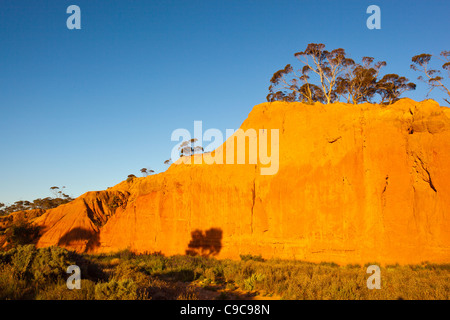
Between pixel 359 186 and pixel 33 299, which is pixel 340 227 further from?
pixel 33 299

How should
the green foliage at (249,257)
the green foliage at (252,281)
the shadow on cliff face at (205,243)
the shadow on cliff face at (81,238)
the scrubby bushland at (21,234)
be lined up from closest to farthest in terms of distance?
the green foliage at (252,281), the green foliage at (249,257), the shadow on cliff face at (205,243), the shadow on cliff face at (81,238), the scrubby bushland at (21,234)

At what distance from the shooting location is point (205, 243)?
21.5m

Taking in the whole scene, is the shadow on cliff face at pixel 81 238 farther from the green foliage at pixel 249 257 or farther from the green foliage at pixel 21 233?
the green foliage at pixel 249 257

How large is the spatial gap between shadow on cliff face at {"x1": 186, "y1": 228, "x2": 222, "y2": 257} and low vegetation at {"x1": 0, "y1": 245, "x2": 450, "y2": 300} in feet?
15.9

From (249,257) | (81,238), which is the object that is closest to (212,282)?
(249,257)

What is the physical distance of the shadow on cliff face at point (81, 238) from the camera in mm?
27234

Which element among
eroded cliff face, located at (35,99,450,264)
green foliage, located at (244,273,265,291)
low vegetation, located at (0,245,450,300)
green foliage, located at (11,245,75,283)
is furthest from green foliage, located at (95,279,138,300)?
eroded cliff face, located at (35,99,450,264)

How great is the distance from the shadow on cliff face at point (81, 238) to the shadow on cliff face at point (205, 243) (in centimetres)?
1052

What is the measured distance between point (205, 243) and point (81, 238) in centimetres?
1372

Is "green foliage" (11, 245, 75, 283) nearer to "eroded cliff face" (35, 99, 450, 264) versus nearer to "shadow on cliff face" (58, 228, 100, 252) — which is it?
"eroded cliff face" (35, 99, 450, 264)

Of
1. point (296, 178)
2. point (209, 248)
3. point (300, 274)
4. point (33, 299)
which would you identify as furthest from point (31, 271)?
point (296, 178)

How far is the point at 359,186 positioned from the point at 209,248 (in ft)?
35.6

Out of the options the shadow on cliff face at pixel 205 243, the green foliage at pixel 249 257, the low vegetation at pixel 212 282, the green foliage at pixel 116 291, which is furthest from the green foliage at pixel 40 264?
the shadow on cliff face at pixel 205 243
